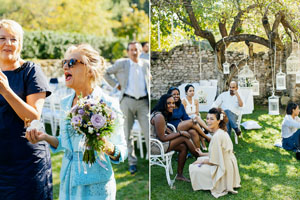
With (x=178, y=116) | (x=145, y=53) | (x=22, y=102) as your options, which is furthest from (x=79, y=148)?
(x=145, y=53)

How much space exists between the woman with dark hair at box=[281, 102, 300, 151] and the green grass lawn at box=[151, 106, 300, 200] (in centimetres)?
4

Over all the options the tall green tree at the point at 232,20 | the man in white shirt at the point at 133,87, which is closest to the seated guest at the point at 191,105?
the tall green tree at the point at 232,20

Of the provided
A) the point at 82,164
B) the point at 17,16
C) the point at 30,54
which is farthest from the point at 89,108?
the point at 17,16

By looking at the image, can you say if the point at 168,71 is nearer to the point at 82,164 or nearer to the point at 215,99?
the point at 215,99

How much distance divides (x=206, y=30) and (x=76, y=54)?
36.1 inches

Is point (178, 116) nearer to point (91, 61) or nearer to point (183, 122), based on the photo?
point (183, 122)

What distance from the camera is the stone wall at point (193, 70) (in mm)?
2375

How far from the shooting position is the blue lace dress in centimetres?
219

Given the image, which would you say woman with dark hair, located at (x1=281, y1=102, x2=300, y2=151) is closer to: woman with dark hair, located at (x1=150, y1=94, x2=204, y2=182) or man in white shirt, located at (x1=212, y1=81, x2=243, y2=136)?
man in white shirt, located at (x1=212, y1=81, x2=243, y2=136)

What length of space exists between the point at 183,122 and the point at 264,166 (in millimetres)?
649

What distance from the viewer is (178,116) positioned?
8.70ft

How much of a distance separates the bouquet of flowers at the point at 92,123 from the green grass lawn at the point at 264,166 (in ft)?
2.62

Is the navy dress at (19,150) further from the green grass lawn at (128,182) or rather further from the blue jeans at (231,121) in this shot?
the green grass lawn at (128,182)

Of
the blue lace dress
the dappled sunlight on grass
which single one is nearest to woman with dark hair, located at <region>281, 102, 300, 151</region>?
the dappled sunlight on grass
